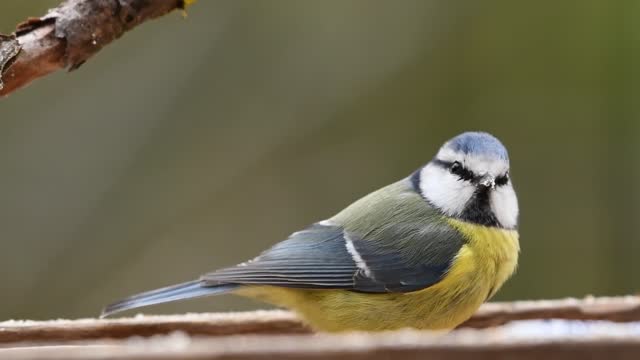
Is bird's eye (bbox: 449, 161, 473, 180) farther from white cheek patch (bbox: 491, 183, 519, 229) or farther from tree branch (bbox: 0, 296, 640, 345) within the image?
tree branch (bbox: 0, 296, 640, 345)

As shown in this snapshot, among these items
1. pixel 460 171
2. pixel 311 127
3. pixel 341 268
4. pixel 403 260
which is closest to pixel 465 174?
pixel 460 171

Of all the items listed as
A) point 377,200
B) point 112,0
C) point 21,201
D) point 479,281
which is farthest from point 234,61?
point 112,0

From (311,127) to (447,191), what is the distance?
1.79 m

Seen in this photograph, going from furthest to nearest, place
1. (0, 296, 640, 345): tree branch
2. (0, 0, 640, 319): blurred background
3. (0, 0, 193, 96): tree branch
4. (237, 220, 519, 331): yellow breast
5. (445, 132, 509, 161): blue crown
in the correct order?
(0, 0, 640, 319): blurred background → (445, 132, 509, 161): blue crown → (237, 220, 519, 331): yellow breast → (0, 296, 640, 345): tree branch → (0, 0, 193, 96): tree branch

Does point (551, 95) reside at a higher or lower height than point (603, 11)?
lower

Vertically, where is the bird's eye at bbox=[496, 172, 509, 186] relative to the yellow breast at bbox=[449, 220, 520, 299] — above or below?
above

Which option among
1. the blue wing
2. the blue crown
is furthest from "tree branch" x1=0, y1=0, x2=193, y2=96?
the blue crown

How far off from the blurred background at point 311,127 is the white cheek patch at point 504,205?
1686mm

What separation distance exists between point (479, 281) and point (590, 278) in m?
1.91

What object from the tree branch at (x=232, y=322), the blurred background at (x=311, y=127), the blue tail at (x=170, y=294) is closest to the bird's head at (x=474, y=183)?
the tree branch at (x=232, y=322)

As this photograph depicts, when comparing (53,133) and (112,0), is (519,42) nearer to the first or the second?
(53,133)

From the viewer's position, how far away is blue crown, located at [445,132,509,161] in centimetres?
204

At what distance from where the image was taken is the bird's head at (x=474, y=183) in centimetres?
206

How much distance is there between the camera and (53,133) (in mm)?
3857
